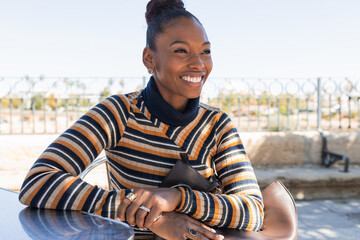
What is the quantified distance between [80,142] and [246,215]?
2.15ft

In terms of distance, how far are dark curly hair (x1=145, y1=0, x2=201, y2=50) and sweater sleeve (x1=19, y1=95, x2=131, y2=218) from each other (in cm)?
35

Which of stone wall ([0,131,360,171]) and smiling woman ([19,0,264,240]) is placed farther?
stone wall ([0,131,360,171])

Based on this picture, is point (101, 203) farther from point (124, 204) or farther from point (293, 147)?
point (293, 147)

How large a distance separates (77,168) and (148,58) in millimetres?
584

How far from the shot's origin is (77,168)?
3.76ft

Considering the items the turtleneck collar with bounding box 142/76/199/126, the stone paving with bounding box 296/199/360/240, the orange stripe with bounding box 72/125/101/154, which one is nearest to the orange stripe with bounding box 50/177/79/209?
the orange stripe with bounding box 72/125/101/154

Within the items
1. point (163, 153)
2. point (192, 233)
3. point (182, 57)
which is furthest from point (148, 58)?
point (192, 233)

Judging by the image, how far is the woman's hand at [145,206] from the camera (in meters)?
0.99

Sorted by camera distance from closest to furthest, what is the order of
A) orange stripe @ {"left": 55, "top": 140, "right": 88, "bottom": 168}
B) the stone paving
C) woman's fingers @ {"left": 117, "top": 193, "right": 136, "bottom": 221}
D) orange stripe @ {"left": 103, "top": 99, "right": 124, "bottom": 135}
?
woman's fingers @ {"left": 117, "top": 193, "right": 136, "bottom": 221} < orange stripe @ {"left": 55, "top": 140, "right": 88, "bottom": 168} < orange stripe @ {"left": 103, "top": 99, "right": 124, "bottom": 135} < the stone paving

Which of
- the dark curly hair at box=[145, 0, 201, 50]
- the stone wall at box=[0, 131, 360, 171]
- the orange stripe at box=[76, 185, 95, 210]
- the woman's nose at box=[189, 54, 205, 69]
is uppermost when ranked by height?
the dark curly hair at box=[145, 0, 201, 50]

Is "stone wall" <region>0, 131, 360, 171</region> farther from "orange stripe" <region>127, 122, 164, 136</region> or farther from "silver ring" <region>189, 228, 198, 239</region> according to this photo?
"silver ring" <region>189, 228, 198, 239</region>

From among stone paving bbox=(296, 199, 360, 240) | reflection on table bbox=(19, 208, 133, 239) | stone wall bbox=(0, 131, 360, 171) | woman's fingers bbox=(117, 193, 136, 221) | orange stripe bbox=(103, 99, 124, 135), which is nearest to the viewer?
reflection on table bbox=(19, 208, 133, 239)

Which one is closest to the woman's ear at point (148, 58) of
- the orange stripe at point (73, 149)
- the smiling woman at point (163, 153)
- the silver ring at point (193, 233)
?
the smiling woman at point (163, 153)

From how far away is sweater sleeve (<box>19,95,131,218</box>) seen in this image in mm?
990
